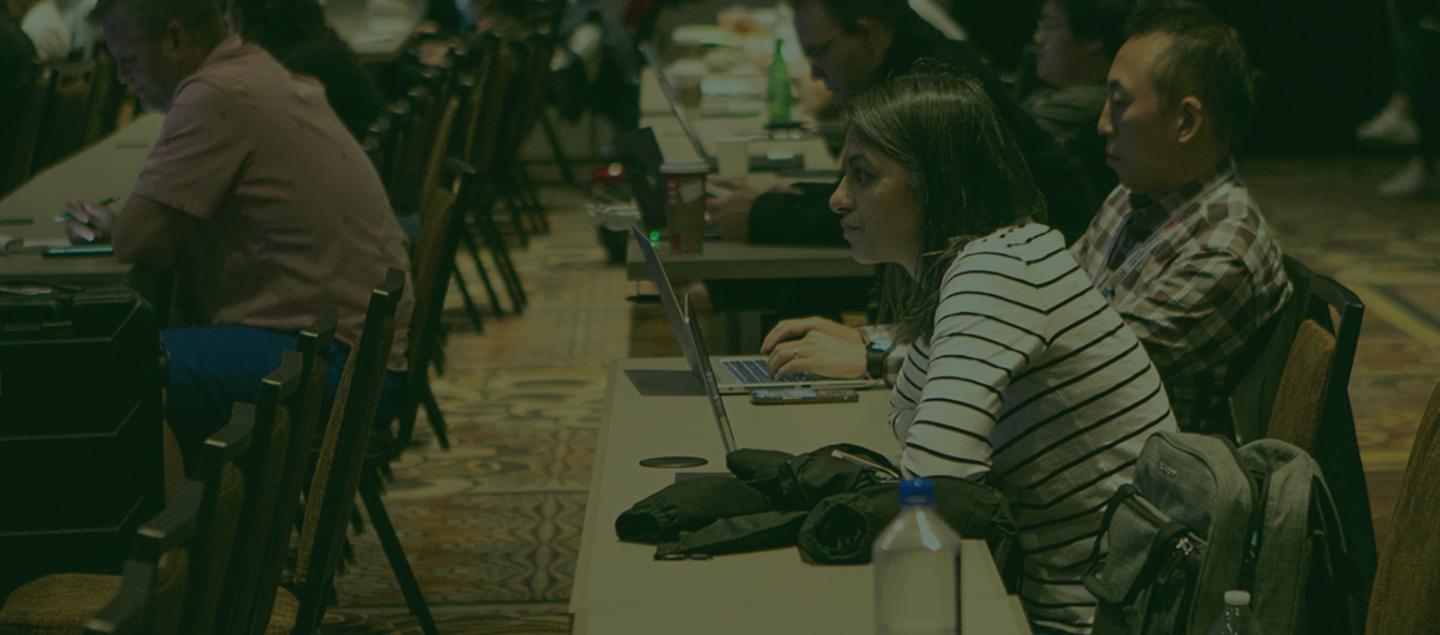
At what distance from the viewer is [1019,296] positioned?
260 centimetres

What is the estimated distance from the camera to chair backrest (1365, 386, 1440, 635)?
2232mm

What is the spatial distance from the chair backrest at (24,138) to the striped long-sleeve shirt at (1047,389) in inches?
177

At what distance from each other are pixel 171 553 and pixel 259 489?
Answer: 0.34m

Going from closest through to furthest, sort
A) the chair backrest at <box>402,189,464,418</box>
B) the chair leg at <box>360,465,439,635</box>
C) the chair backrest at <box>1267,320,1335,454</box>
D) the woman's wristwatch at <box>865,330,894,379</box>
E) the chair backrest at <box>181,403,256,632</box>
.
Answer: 1. the chair backrest at <box>181,403,256,632</box>
2. the chair backrest at <box>1267,320,1335,454</box>
3. the woman's wristwatch at <box>865,330,894,379</box>
4. the chair leg at <box>360,465,439,635</box>
5. the chair backrest at <box>402,189,464,418</box>

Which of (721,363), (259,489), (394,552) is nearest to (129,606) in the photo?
(259,489)

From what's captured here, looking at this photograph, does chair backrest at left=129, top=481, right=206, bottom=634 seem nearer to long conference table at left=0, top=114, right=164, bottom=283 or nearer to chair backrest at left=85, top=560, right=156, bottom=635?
chair backrest at left=85, top=560, right=156, bottom=635

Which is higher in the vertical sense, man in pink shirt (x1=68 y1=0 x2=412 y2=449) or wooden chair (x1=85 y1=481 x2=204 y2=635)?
wooden chair (x1=85 y1=481 x2=204 y2=635)

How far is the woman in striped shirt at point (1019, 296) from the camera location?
2.64 metres

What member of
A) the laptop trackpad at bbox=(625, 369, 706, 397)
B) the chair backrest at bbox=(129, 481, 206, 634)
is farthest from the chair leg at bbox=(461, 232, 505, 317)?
A: the chair backrest at bbox=(129, 481, 206, 634)

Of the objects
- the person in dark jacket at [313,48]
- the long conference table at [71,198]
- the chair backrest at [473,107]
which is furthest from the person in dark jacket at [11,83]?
the chair backrest at [473,107]

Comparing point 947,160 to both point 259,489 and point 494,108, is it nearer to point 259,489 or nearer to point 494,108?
point 259,489

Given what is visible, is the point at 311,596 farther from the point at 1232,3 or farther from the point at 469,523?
the point at 1232,3

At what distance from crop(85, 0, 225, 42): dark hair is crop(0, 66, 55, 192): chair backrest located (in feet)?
7.31

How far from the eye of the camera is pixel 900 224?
108 inches
